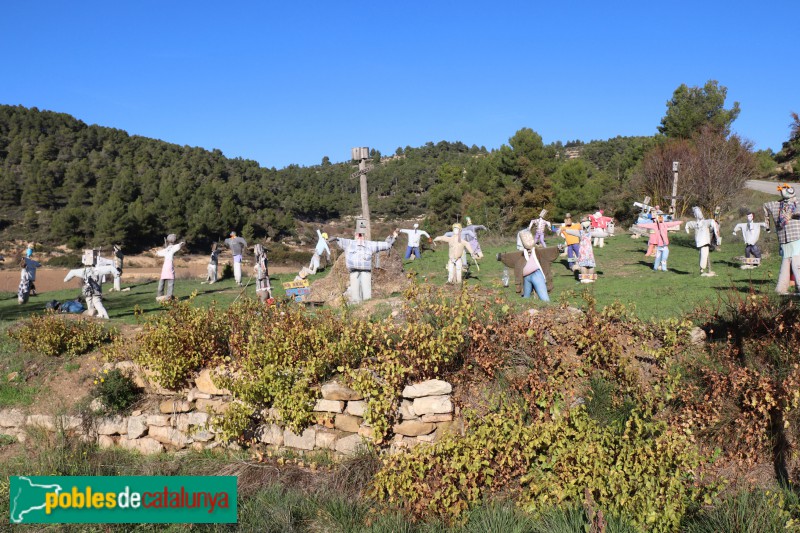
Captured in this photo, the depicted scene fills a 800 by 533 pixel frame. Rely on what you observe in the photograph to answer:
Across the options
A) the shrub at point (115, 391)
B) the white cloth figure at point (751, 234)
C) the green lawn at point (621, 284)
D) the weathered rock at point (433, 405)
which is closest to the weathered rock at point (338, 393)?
the weathered rock at point (433, 405)

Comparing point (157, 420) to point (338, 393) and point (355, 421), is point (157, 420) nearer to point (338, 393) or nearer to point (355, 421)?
point (338, 393)

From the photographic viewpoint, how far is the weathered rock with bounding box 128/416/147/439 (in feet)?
25.9

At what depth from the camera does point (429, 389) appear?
650cm

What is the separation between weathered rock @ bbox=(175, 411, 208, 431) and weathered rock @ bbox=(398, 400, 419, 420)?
2.77 meters

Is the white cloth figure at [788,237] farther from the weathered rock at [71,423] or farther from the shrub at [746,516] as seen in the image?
the weathered rock at [71,423]

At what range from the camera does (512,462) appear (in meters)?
5.81

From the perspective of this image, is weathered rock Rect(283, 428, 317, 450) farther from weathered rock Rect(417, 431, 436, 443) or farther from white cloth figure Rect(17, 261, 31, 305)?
white cloth figure Rect(17, 261, 31, 305)

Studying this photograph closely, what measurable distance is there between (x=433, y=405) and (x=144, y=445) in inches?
168

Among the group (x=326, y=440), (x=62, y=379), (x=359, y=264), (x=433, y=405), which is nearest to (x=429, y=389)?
(x=433, y=405)

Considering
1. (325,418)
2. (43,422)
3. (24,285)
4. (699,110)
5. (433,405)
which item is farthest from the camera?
(699,110)

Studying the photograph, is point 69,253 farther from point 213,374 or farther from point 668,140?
point 668,140

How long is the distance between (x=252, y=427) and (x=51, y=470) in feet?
8.20

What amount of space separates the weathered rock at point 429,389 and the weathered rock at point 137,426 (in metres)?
3.95

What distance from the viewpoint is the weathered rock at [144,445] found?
25.7 ft
